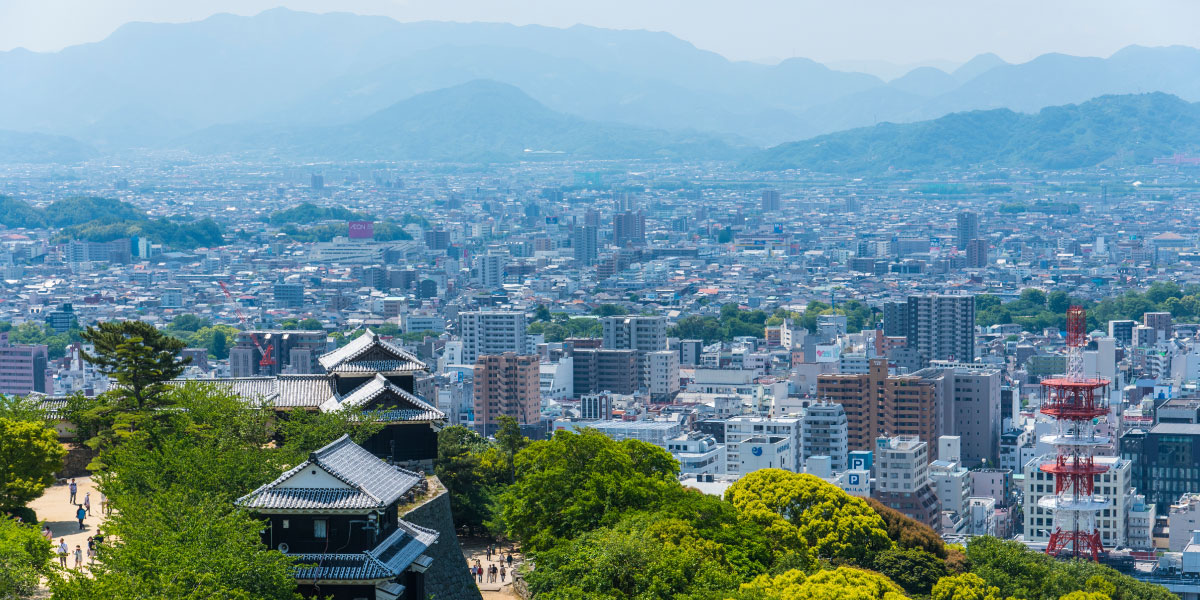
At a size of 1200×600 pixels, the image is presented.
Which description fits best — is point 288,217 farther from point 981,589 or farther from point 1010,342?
point 981,589

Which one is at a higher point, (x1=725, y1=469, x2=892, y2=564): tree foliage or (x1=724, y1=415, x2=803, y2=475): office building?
(x1=725, y1=469, x2=892, y2=564): tree foliage

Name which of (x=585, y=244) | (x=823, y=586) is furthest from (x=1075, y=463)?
(x=585, y=244)

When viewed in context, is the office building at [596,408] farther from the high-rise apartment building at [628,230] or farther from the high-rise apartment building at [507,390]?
the high-rise apartment building at [628,230]

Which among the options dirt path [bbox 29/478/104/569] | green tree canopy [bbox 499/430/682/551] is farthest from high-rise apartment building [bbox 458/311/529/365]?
green tree canopy [bbox 499/430/682/551]

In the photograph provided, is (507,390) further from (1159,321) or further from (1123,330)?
(1159,321)

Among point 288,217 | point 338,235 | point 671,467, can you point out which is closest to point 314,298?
point 338,235

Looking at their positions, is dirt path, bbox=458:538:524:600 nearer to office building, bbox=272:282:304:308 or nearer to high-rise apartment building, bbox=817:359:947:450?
high-rise apartment building, bbox=817:359:947:450
